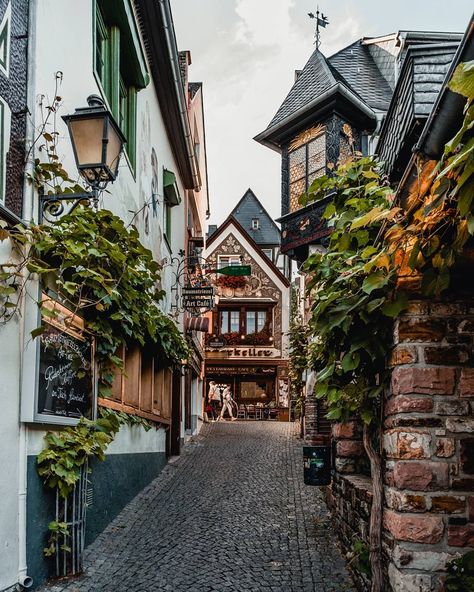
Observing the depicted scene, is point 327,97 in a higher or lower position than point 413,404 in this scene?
higher

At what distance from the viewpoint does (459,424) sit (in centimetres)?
427

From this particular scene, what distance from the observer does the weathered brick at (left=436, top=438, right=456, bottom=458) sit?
13.9 feet

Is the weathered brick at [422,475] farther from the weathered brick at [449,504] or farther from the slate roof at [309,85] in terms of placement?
the slate roof at [309,85]

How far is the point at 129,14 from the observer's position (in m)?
8.49

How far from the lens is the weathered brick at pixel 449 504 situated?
4.20 m

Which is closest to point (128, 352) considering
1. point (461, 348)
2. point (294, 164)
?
point (461, 348)

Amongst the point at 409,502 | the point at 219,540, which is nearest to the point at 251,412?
the point at 219,540

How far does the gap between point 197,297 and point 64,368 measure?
1064cm

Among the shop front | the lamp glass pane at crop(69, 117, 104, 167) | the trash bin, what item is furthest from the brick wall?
the shop front

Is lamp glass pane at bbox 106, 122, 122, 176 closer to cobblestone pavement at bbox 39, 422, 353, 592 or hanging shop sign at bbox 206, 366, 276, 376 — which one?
cobblestone pavement at bbox 39, 422, 353, 592

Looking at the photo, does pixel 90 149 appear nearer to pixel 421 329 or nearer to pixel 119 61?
pixel 421 329

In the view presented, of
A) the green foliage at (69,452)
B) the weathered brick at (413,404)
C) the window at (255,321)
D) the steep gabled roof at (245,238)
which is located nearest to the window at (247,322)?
the window at (255,321)

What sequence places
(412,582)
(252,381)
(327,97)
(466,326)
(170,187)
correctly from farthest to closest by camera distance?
1. (252,381)
2. (327,97)
3. (170,187)
4. (466,326)
5. (412,582)

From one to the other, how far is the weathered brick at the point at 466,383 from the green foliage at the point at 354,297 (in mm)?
543
